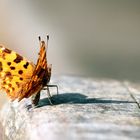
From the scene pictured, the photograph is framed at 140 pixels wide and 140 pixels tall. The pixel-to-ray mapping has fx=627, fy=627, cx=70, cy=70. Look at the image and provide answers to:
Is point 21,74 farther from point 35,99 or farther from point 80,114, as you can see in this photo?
point 80,114

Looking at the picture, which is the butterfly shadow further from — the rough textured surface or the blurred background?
the blurred background

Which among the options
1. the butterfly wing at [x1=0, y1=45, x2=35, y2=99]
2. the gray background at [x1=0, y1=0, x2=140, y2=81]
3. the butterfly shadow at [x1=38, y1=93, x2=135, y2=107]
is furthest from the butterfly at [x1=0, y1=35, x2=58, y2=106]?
the gray background at [x1=0, y1=0, x2=140, y2=81]

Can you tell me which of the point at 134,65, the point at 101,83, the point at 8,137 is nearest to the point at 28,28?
the point at 134,65

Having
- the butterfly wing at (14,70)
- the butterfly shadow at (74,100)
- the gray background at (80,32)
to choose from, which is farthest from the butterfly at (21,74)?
the gray background at (80,32)

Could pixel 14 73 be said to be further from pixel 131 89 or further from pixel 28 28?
pixel 28 28

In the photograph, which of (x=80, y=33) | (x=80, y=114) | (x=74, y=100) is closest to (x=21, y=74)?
(x=74, y=100)
